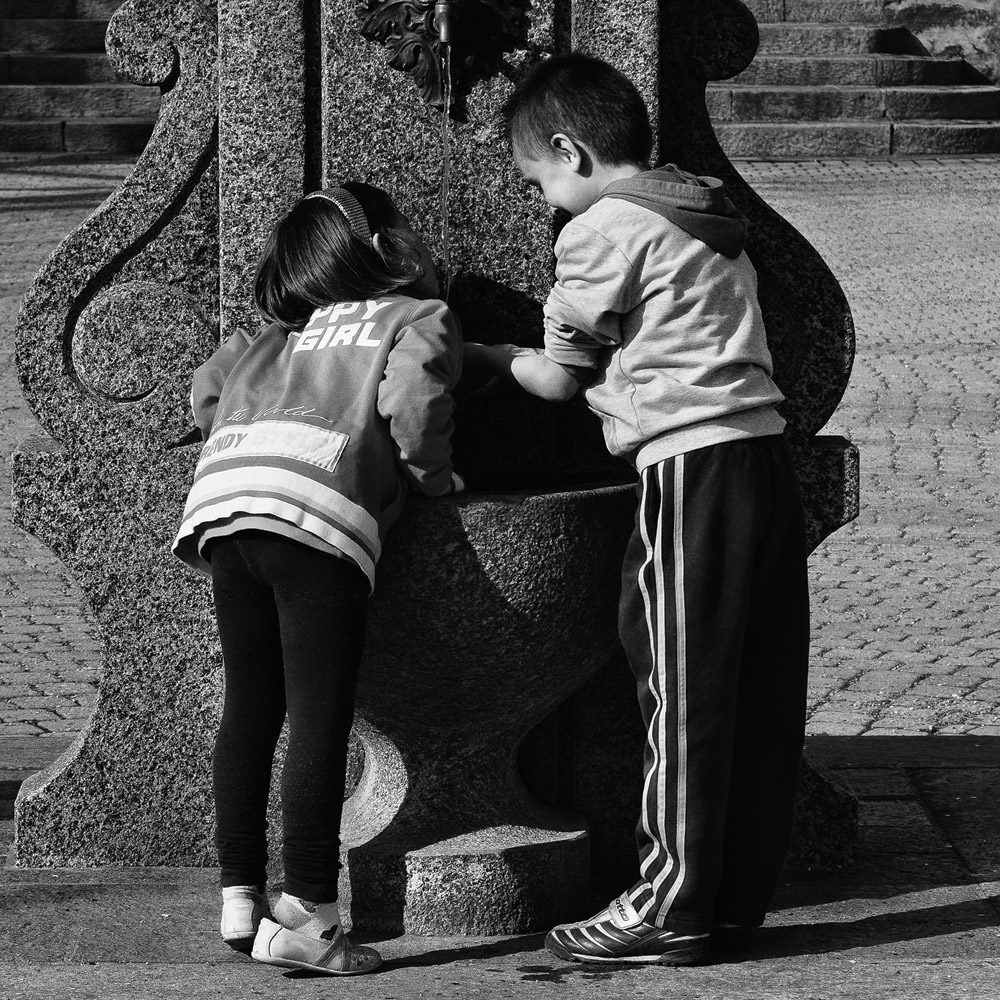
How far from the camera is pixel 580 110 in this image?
3.14 metres

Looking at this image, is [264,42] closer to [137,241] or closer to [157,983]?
[137,241]

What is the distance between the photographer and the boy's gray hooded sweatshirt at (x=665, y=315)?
3057mm

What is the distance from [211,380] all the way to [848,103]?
44.6ft

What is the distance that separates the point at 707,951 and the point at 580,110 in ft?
5.03

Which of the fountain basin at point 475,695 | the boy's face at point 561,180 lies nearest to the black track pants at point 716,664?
the fountain basin at point 475,695

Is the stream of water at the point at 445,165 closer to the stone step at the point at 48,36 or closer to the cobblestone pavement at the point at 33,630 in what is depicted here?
the cobblestone pavement at the point at 33,630

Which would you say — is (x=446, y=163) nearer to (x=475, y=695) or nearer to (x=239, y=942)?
(x=475, y=695)

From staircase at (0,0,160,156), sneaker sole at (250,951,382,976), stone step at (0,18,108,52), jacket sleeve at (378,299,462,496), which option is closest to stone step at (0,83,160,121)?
staircase at (0,0,160,156)

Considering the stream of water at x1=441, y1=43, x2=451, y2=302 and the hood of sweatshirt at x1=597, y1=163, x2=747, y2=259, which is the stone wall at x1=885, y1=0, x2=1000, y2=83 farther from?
the hood of sweatshirt at x1=597, y1=163, x2=747, y2=259

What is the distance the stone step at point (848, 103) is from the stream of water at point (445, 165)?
Result: 12483mm

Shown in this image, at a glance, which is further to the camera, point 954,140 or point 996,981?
point 954,140

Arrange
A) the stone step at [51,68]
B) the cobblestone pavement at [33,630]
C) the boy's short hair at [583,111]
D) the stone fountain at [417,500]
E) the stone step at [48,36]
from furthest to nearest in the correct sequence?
the stone step at [48,36] < the stone step at [51,68] < the cobblestone pavement at [33,630] < the stone fountain at [417,500] < the boy's short hair at [583,111]

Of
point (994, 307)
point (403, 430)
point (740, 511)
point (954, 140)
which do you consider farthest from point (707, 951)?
point (954, 140)

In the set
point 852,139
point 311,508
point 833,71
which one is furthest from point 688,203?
point 833,71
